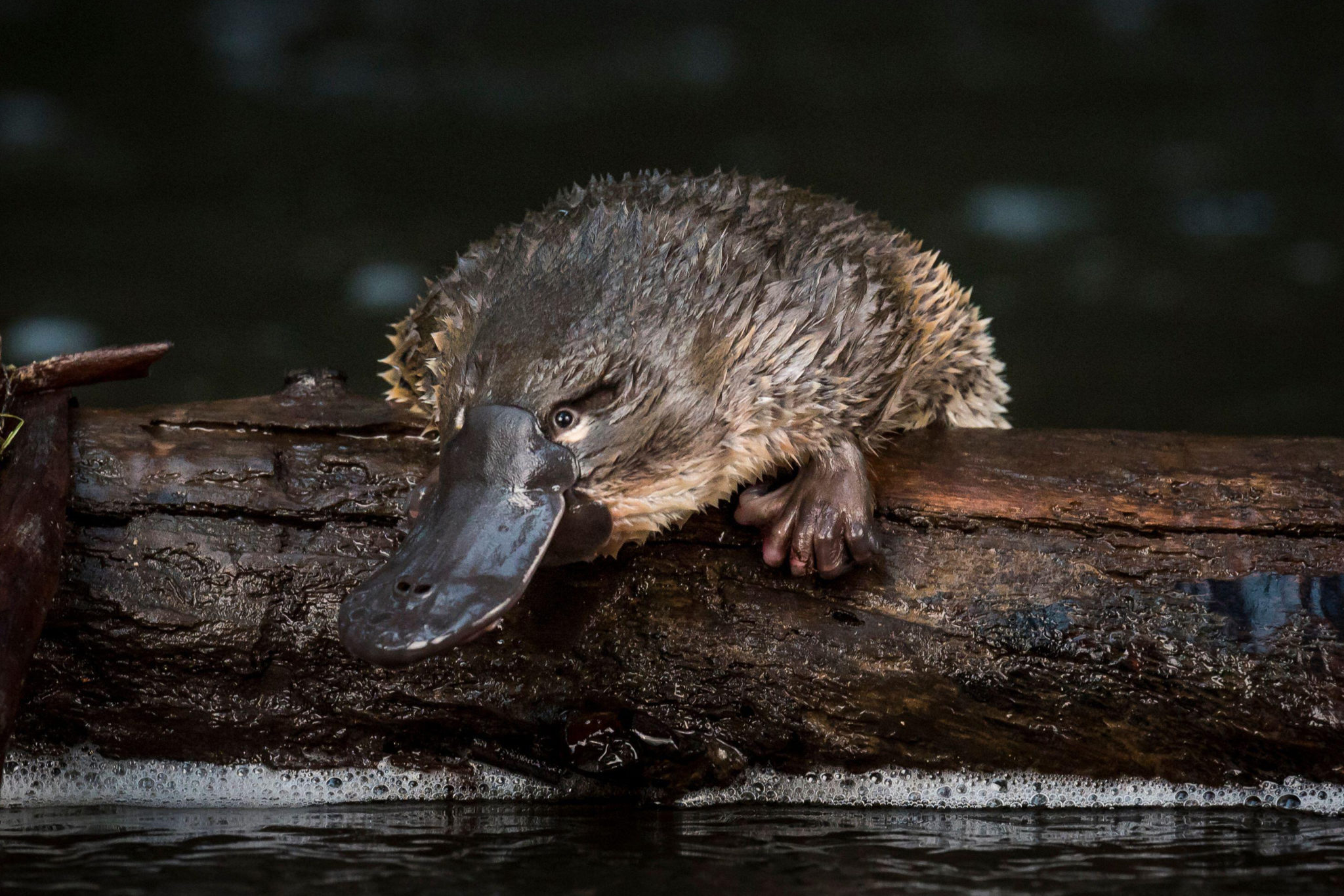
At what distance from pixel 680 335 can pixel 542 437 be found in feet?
0.97

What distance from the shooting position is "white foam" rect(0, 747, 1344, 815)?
2.12 metres

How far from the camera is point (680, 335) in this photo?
191 cm

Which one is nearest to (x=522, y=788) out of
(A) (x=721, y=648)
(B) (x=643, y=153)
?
(A) (x=721, y=648)

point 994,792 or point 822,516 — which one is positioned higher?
point 822,516

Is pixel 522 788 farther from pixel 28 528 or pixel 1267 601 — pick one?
pixel 1267 601

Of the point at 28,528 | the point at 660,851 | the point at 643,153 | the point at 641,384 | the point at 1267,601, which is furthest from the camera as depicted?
the point at 643,153

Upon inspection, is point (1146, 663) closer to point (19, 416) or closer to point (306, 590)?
point (306, 590)

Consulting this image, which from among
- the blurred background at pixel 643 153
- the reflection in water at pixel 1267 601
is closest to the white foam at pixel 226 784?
the reflection in water at pixel 1267 601

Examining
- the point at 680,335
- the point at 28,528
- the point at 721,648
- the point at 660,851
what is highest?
the point at 680,335

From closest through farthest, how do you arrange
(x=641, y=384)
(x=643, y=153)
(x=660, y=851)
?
(x=660, y=851) < (x=641, y=384) < (x=643, y=153)

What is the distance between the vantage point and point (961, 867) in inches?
64.6

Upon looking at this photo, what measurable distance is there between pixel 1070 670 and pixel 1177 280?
479cm

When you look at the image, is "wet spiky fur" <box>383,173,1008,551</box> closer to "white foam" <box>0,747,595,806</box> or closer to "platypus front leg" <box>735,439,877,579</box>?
"platypus front leg" <box>735,439,877,579</box>

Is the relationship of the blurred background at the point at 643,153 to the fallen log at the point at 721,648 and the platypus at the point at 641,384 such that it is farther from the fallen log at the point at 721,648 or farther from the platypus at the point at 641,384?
the fallen log at the point at 721,648
